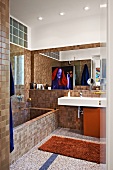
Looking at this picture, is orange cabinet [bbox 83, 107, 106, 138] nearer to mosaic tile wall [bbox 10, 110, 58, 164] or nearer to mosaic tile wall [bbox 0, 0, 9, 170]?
mosaic tile wall [bbox 10, 110, 58, 164]

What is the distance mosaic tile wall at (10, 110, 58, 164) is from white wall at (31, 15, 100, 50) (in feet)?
6.20

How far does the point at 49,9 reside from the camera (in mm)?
3094

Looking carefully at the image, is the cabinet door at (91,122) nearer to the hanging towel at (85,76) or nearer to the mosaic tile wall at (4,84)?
the hanging towel at (85,76)

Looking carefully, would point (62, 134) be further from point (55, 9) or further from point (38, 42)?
point (55, 9)

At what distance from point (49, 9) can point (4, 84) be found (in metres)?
2.35

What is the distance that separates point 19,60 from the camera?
3.76m

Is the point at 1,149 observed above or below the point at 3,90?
below

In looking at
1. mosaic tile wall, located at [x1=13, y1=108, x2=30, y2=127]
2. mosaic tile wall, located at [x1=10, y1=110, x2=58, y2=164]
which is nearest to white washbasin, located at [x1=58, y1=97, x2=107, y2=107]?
mosaic tile wall, located at [x1=10, y1=110, x2=58, y2=164]

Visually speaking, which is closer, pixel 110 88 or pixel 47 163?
pixel 110 88

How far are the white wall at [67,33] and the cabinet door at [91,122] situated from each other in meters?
1.68

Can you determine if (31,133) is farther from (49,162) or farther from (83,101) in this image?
(83,101)

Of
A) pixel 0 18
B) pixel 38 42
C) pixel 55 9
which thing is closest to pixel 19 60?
pixel 38 42

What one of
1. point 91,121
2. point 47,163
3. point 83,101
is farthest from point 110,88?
point 91,121

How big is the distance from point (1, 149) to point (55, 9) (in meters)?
2.89
